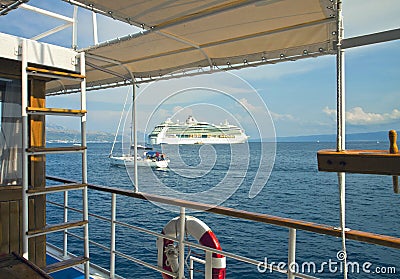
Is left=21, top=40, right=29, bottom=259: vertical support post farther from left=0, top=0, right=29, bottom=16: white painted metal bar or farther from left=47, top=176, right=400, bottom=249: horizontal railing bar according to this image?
left=47, top=176, right=400, bottom=249: horizontal railing bar

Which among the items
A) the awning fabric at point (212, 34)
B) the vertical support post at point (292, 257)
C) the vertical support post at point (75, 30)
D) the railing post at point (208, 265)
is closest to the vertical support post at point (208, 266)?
the railing post at point (208, 265)

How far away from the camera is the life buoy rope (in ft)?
6.97

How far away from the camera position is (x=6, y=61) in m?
2.08

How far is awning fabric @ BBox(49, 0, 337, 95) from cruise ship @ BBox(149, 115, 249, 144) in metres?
0.78

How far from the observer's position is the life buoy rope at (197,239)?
2125mm

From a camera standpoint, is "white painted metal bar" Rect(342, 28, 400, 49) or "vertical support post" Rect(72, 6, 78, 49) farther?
"vertical support post" Rect(72, 6, 78, 49)

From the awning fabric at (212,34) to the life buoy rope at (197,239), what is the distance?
128 cm

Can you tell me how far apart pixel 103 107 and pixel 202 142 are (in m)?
→ 1.29

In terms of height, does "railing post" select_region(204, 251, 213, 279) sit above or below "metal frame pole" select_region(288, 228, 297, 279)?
below

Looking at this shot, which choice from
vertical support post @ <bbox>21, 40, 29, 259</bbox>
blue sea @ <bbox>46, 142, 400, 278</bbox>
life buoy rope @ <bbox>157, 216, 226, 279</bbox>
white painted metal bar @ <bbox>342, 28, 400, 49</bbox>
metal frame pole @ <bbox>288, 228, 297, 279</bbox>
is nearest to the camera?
white painted metal bar @ <bbox>342, 28, 400, 49</bbox>

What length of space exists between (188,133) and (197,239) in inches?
76.7

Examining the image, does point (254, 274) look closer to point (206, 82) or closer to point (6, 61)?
point (206, 82)

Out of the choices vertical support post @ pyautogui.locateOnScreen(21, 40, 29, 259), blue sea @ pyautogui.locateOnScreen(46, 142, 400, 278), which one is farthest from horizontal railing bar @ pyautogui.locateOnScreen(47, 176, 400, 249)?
vertical support post @ pyautogui.locateOnScreen(21, 40, 29, 259)

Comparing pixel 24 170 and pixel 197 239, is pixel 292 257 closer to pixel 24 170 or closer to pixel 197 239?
pixel 197 239
